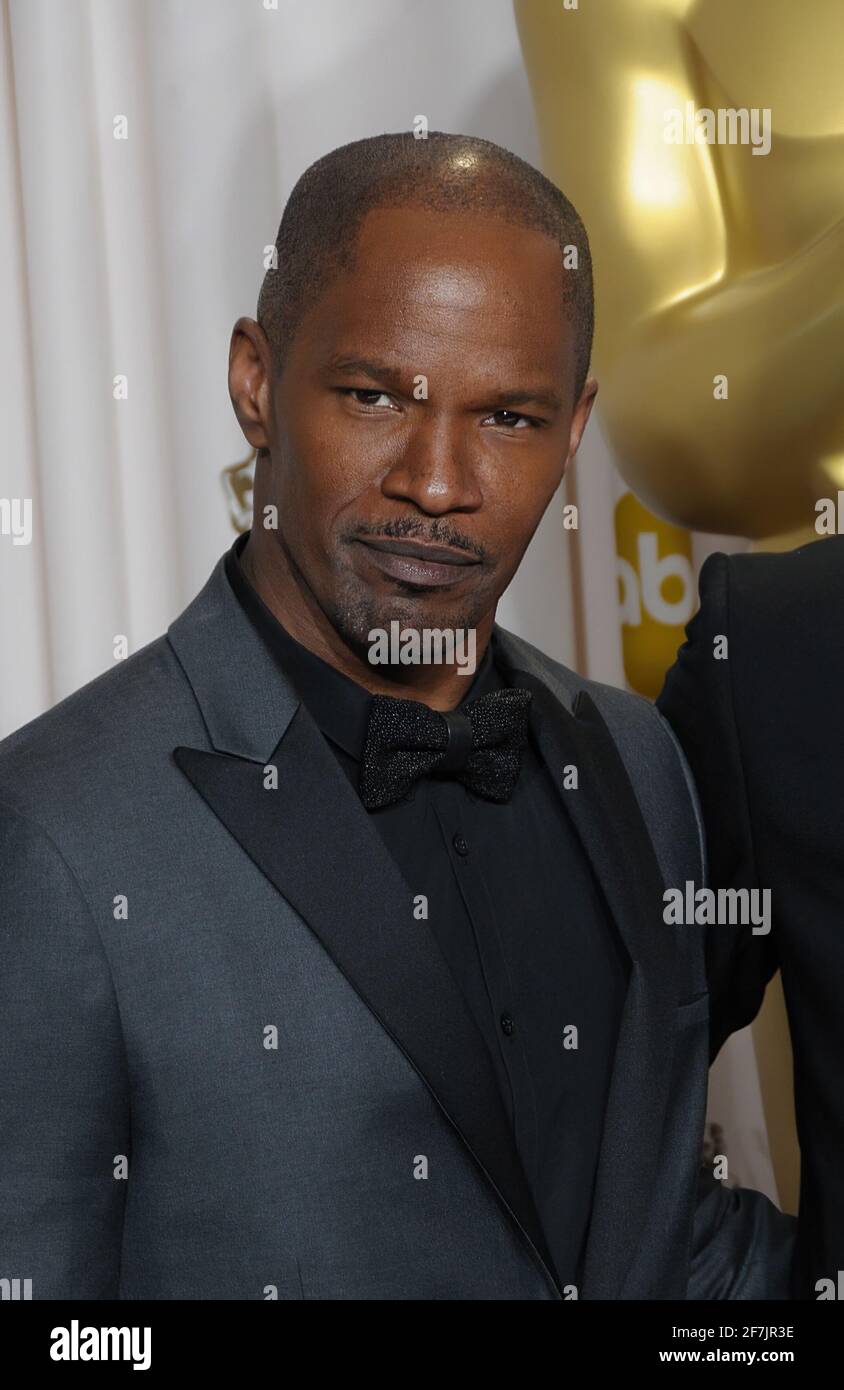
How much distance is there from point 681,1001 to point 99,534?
1.02m

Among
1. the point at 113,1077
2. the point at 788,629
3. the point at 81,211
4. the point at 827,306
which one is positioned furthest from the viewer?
the point at 81,211

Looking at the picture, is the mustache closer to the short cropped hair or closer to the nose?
the nose

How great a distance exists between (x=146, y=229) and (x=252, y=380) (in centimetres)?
93

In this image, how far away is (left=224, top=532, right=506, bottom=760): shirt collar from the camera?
951 millimetres

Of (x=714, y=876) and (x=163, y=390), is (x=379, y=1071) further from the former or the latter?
(x=163, y=390)

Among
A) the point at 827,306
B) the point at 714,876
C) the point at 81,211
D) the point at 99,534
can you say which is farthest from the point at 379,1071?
the point at 81,211

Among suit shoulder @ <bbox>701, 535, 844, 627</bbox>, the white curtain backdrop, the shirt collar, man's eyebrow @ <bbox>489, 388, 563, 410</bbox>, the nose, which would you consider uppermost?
the white curtain backdrop

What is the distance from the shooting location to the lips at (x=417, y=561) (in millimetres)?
892

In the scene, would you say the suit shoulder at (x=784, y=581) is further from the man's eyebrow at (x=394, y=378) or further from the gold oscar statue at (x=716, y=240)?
the gold oscar statue at (x=716, y=240)

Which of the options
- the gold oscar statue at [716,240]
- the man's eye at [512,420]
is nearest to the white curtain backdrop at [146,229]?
the gold oscar statue at [716,240]

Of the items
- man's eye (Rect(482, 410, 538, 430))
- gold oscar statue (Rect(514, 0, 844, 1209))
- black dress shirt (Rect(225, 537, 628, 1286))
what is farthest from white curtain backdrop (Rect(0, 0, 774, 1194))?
man's eye (Rect(482, 410, 538, 430))

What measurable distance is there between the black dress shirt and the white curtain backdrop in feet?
2.83

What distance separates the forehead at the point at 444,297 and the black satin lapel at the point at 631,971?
23 centimetres

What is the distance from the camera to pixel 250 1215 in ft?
2.78
